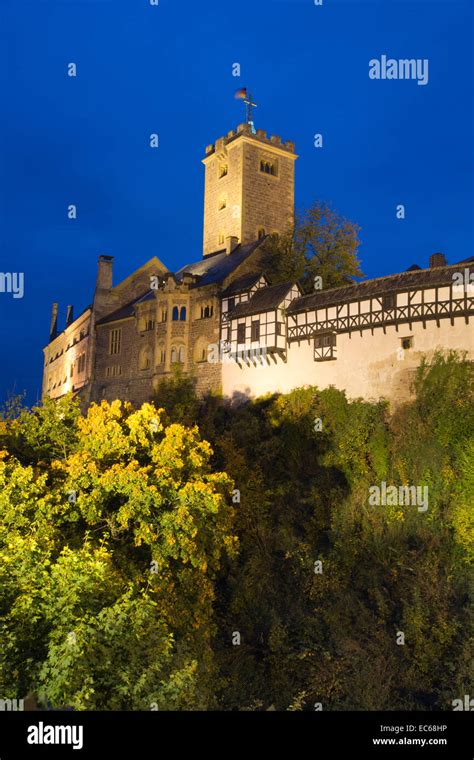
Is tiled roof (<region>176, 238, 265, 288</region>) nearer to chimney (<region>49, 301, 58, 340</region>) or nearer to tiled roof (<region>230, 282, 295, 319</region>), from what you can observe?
tiled roof (<region>230, 282, 295, 319</region>)

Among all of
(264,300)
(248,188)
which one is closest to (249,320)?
(264,300)

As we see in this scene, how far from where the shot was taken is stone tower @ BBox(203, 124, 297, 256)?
174 feet

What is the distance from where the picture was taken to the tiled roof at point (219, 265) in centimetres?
4447

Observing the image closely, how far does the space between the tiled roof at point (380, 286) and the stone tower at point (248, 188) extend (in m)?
16.4

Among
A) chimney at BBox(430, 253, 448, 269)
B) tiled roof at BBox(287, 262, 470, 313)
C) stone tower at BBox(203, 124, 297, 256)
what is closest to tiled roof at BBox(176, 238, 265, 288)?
stone tower at BBox(203, 124, 297, 256)

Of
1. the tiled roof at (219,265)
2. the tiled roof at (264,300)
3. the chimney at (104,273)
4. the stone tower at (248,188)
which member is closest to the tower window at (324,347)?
the tiled roof at (264,300)

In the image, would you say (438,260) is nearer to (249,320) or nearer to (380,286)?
(380,286)

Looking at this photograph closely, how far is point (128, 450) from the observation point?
22.9m

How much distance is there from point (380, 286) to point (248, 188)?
915 inches

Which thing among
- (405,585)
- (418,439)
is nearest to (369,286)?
(418,439)

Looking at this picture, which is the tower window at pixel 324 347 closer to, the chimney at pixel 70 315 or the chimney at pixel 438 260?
the chimney at pixel 438 260

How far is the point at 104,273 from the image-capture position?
54812mm
